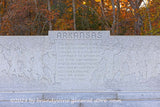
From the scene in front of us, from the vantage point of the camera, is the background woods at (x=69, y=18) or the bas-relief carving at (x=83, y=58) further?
the background woods at (x=69, y=18)

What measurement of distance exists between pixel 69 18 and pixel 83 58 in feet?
25.9

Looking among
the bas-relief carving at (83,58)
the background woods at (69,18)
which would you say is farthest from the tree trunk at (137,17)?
the bas-relief carving at (83,58)

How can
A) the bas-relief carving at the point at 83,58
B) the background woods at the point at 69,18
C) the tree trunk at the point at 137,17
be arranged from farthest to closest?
the tree trunk at the point at 137,17
the background woods at the point at 69,18
the bas-relief carving at the point at 83,58

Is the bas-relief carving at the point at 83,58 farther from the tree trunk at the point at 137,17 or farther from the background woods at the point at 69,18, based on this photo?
the tree trunk at the point at 137,17

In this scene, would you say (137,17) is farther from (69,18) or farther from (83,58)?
(83,58)

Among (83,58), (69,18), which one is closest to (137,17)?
(69,18)

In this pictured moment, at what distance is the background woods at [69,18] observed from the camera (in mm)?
12367

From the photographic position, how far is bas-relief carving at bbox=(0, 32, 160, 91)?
241 inches

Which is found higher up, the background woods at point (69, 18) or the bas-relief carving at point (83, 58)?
the background woods at point (69, 18)

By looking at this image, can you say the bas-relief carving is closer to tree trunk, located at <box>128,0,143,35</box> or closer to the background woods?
the background woods

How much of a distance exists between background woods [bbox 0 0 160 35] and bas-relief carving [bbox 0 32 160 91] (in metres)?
6.09

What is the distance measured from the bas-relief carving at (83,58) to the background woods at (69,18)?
6.09 m

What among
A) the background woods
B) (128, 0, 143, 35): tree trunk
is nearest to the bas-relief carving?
the background woods

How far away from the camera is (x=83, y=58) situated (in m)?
6.09
